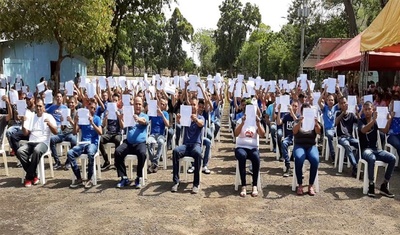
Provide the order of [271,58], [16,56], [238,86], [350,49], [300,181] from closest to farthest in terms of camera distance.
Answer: [300,181], [238,86], [350,49], [16,56], [271,58]

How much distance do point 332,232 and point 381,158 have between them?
218 centimetres

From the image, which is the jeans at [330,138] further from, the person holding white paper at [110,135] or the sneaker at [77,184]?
the sneaker at [77,184]

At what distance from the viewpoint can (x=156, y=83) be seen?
10852 mm

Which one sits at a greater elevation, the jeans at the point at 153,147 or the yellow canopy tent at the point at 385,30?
the yellow canopy tent at the point at 385,30

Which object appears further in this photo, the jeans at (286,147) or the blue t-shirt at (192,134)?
the jeans at (286,147)

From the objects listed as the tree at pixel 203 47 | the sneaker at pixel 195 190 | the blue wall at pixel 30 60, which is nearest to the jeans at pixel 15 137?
the sneaker at pixel 195 190

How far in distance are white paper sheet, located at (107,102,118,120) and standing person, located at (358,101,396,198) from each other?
450cm

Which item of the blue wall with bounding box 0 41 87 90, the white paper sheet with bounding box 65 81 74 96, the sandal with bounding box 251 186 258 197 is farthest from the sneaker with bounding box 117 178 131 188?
the blue wall with bounding box 0 41 87 90

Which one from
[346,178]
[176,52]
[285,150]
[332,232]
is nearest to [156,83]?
[285,150]

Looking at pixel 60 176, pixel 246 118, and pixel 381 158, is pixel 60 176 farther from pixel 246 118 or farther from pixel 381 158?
pixel 381 158

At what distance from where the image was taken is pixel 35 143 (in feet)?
22.5

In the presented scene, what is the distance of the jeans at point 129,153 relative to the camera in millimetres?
6555

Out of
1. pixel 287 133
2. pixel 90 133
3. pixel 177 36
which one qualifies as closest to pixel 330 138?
pixel 287 133

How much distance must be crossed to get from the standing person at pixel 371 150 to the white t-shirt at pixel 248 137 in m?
1.82
